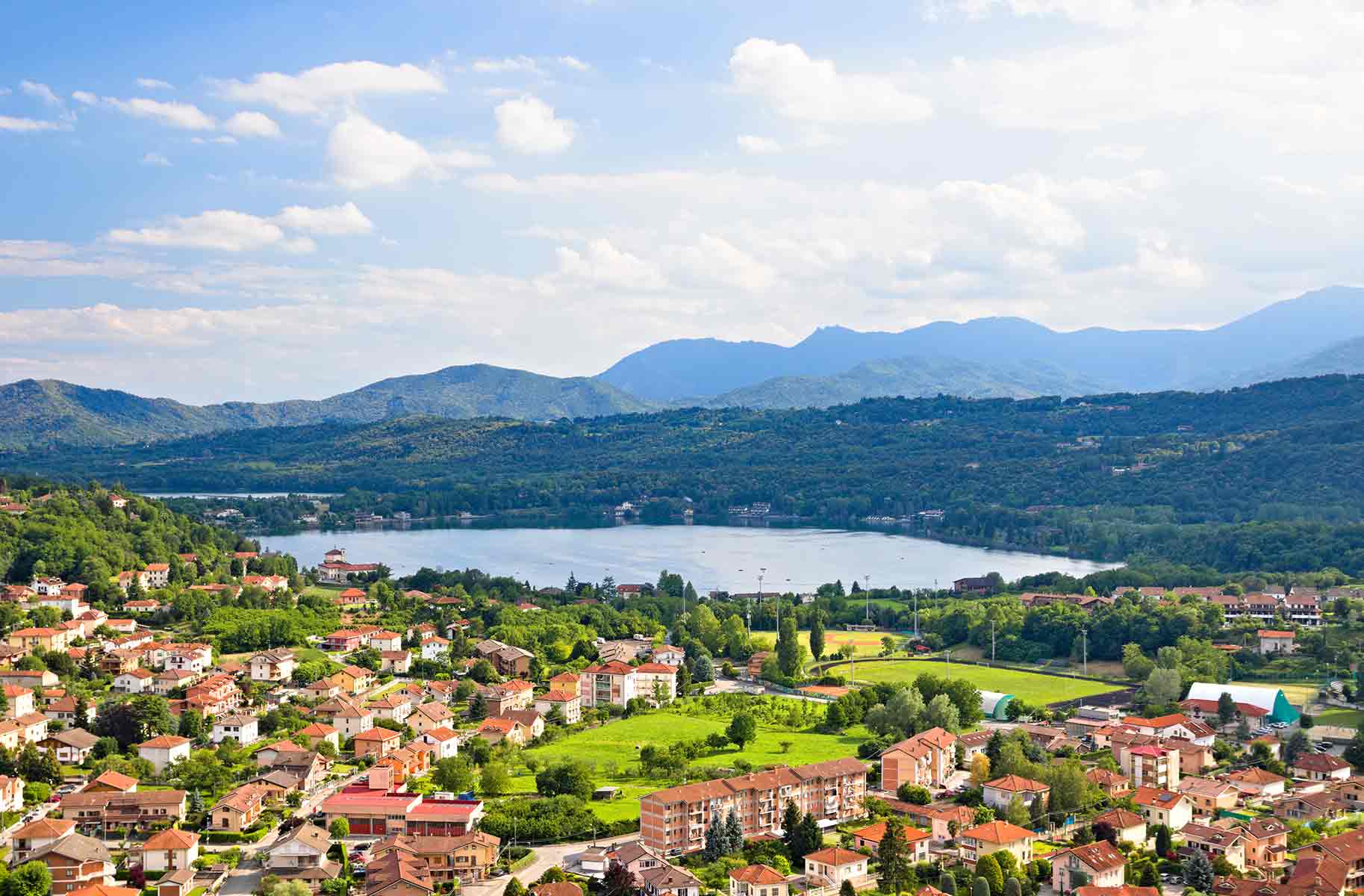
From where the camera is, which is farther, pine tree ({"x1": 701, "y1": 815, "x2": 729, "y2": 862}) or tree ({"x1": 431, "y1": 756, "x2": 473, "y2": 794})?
tree ({"x1": 431, "y1": 756, "x2": 473, "y2": 794})

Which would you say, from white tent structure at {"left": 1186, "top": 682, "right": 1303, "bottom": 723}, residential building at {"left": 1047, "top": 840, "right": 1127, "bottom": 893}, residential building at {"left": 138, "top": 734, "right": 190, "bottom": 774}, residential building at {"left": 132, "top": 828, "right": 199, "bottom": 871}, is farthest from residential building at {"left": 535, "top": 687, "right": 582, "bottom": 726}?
white tent structure at {"left": 1186, "top": 682, "right": 1303, "bottom": 723}

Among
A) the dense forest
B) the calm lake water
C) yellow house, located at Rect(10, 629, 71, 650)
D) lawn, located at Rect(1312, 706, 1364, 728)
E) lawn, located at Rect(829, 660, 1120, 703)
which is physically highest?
the dense forest

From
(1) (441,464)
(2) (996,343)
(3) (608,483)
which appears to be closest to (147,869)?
(3) (608,483)

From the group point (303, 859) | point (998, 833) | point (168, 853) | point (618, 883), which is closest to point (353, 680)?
point (168, 853)

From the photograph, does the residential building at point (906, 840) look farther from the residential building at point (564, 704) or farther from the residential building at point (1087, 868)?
the residential building at point (564, 704)

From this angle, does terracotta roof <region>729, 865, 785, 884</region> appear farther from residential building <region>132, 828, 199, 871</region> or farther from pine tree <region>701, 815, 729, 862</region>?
residential building <region>132, 828, 199, 871</region>

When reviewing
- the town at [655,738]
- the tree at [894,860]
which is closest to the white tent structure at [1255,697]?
the town at [655,738]
